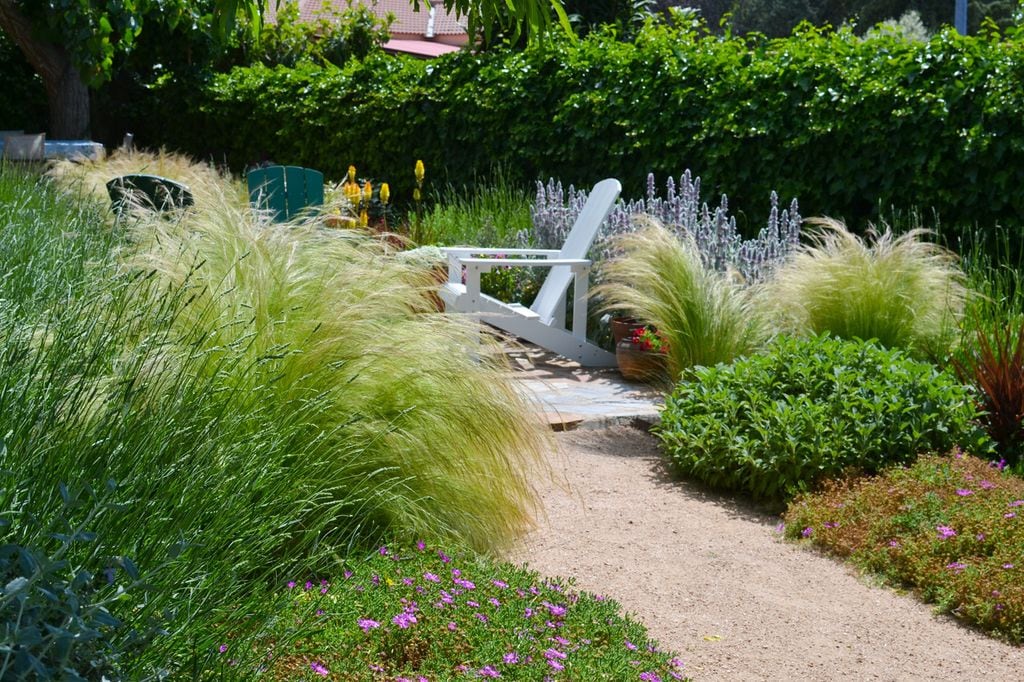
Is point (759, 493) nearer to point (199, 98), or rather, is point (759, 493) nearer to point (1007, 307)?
point (1007, 307)

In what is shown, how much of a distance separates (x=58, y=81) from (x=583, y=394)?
1163 cm

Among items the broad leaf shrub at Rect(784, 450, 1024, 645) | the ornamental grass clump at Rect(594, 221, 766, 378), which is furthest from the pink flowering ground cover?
the ornamental grass clump at Rect(594, 221, 766, 378)

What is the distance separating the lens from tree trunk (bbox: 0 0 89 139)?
13.9 metres

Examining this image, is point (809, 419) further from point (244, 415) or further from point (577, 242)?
point (577, 242)

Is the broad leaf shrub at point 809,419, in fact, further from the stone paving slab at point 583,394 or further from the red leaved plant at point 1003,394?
the stone paving slab at point 583,394

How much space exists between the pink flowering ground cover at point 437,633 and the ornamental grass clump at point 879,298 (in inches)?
129

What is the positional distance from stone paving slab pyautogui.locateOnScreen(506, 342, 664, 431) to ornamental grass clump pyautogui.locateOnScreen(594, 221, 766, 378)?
1.06ft

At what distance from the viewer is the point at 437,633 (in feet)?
8.40

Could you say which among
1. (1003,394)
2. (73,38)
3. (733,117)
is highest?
(73,38)

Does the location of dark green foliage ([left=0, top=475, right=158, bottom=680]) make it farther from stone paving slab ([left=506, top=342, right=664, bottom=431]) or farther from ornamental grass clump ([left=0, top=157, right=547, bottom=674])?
stone paving slab ([left=506, top=342, right=664, bottom=431])

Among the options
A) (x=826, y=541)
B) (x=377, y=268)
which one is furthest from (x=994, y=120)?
(x=377, y=268)

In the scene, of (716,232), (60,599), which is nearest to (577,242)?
(716,232)

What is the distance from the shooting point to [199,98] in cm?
1570

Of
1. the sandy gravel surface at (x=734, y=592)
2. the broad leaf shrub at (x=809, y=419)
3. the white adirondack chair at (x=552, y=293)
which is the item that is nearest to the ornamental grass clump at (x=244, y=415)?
the sandy gravel surface at (x=734, y=592)
